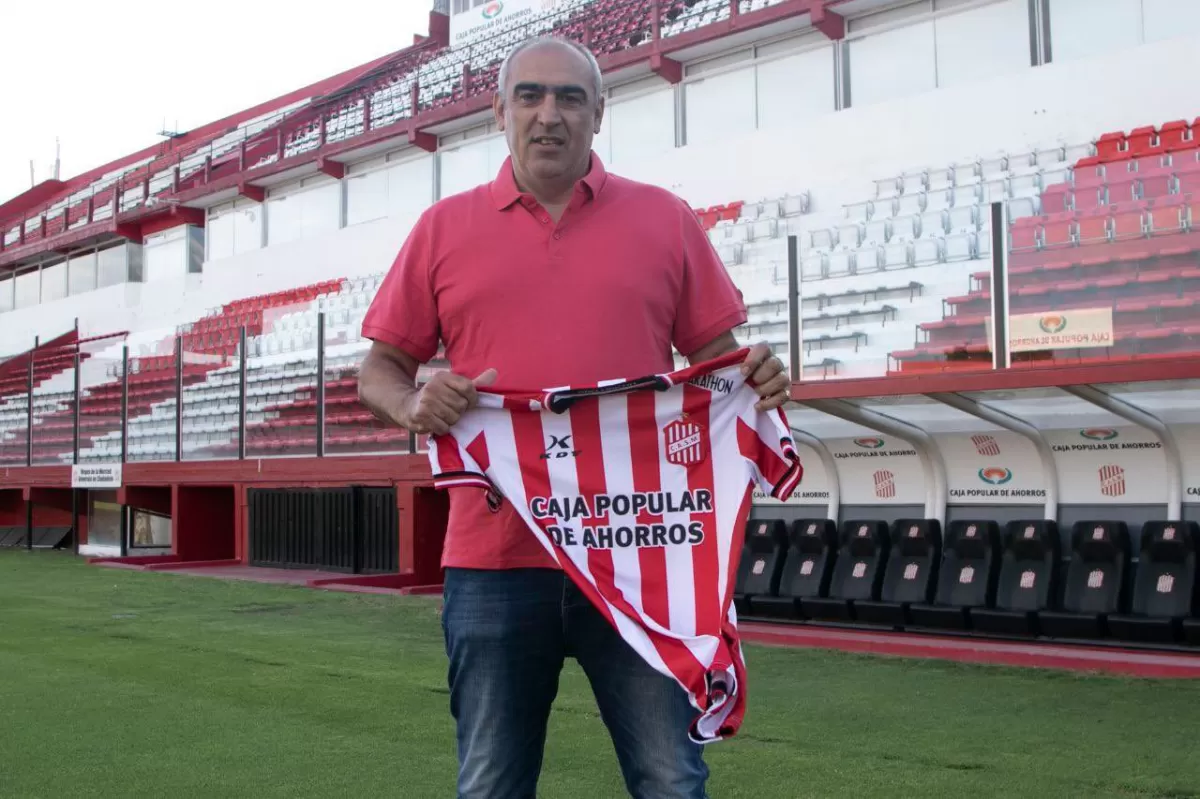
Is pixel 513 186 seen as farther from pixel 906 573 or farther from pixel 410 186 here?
pixel 410 186

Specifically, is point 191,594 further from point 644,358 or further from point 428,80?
point 428,80

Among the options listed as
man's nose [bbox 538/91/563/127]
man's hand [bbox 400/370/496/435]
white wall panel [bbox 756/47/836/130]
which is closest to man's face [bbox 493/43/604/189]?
man's nose [bbox 538/91/563/127]

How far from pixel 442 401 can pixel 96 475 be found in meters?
17.9

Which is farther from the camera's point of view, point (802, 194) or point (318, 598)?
point (802, 194)

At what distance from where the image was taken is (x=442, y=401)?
223 cm

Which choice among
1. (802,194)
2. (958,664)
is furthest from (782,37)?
(958,664)

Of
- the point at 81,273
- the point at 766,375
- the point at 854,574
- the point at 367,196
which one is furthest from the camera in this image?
the point at 81,273

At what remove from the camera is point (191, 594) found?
12.4m

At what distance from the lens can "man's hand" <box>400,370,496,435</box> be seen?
7.29 feet

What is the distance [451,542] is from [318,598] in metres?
10.1

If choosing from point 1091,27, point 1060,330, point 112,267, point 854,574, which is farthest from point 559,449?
point 112,267

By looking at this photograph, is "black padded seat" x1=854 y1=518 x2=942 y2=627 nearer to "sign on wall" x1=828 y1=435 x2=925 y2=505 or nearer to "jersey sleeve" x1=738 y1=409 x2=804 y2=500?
"sign on wall" x1=828 y1=435 x2=925 y2=505

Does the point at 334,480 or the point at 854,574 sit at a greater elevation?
the point at 334,480

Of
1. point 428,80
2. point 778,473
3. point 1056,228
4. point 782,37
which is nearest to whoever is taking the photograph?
point 778,473
